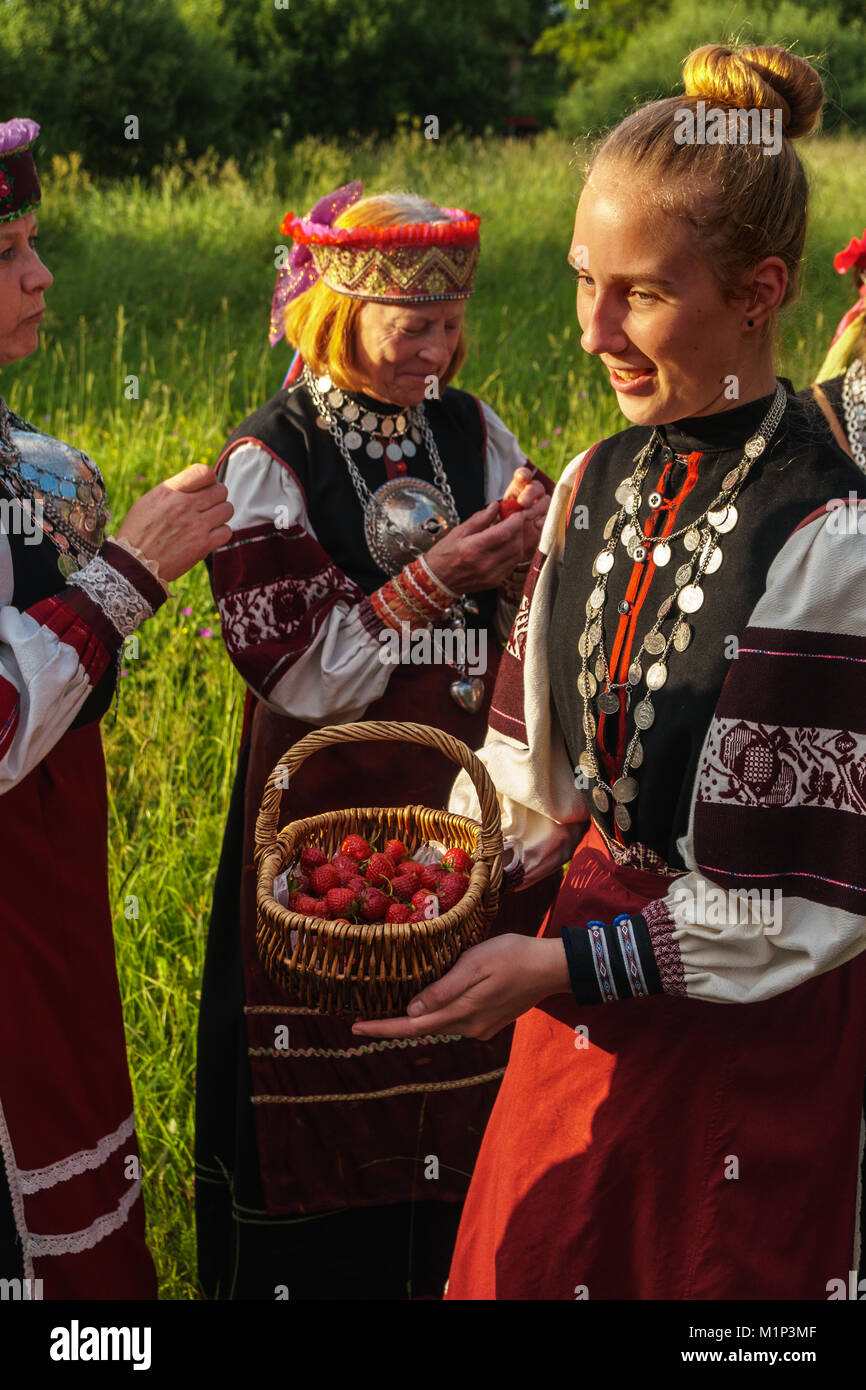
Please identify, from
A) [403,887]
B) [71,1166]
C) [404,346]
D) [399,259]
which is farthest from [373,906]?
[399,259]

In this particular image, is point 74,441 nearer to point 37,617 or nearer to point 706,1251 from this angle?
point 37,617

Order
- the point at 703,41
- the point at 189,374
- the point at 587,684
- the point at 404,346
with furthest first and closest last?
the point at 703,41, the point at 189,374, the point at 404,346, the point at 587,684

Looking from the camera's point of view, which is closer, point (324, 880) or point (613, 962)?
point (613, 962)

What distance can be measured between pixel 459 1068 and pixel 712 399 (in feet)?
5.36

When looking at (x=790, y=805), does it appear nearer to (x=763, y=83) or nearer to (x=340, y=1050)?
(x=763, y=83)

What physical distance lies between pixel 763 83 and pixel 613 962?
42.2 inches

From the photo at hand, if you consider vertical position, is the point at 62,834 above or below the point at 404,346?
below

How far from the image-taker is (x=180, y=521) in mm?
2133

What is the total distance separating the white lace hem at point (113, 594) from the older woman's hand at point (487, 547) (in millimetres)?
693

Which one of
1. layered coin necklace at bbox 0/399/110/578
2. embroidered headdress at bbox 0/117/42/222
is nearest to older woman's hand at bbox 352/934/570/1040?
layered coin necklace at bbox 0/399/110/578

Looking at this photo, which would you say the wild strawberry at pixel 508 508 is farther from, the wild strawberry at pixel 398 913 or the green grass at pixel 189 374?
the wild strawberry at pixel 398 913

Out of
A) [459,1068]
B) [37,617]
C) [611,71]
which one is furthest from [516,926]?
[611,71]

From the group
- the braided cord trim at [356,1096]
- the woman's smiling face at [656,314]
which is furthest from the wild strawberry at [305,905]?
the braided cord trim at [356,1096]

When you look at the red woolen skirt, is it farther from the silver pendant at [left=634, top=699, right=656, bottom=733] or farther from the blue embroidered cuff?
the silver pendant at [left=634, top=699, right=656, bottom=733]
